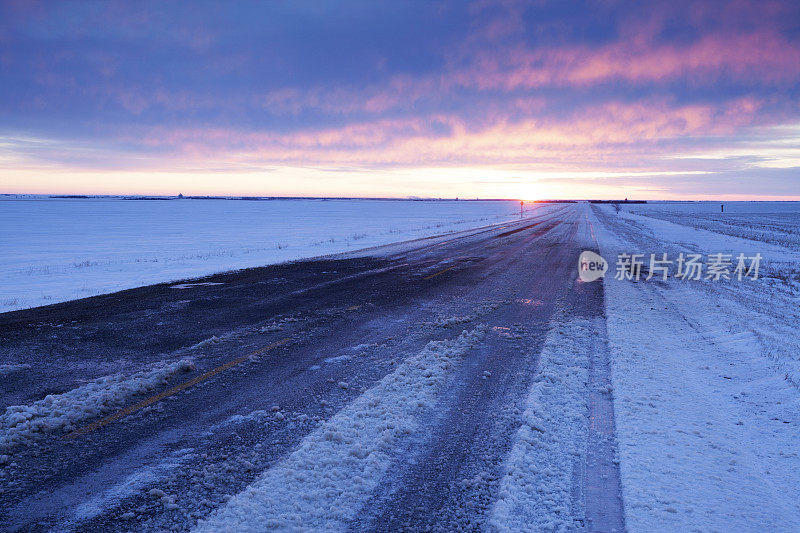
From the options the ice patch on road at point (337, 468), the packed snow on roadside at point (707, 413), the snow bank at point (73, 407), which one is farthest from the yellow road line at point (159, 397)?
the packed snow on roadside at point (707, 413)

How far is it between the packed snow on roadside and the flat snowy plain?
20 millimetres

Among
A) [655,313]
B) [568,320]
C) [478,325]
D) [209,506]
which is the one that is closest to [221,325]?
[478,325]

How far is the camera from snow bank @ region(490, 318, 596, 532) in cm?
307

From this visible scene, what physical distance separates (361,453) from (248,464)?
0.91 m

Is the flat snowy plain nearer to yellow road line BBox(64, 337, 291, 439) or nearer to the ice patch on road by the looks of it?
the ice patch on road

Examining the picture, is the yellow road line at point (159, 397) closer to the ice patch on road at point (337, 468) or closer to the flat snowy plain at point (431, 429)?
the flat snowy plain at point (431, 429)

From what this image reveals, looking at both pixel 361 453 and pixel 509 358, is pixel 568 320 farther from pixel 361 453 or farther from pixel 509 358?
pixel 361 453

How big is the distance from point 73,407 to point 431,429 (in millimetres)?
3584

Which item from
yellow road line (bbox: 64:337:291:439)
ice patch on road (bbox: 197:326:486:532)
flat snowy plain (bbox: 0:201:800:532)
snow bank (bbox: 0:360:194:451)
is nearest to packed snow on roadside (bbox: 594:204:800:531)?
flat snowy plain (bbox: 0:201:800:532)

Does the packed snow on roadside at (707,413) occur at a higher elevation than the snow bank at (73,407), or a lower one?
higher

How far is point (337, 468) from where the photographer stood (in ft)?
11.9

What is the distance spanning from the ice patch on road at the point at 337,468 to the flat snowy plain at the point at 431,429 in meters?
0.02

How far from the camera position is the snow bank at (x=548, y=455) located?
10.1ft

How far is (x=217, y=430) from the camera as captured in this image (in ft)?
13.8
